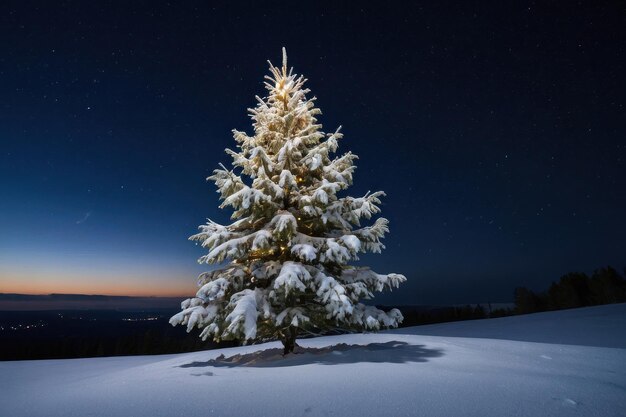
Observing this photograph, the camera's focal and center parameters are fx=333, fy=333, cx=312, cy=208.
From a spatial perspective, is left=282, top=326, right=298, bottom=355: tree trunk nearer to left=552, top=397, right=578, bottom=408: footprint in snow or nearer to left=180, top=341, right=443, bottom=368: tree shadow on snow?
left=180, top=341, right=443, bottom=368: tree shadow on snow

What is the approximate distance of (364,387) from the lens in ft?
15.7

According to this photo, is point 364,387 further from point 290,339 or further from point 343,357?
point 290,339

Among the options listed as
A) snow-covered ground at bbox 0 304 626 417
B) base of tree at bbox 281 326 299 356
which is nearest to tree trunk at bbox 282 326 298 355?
base of tree at bbox 281 326 299 356

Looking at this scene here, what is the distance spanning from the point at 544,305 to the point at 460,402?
7803 cm

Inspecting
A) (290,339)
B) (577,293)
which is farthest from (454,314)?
(290,339)

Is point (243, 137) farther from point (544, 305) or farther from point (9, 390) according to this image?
point (544, 305)

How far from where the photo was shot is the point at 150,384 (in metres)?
5.66

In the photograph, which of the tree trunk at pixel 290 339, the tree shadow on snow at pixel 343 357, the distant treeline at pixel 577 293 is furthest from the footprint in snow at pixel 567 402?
the distant treeline at pixel 577 293

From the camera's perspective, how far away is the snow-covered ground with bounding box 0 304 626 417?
4.03 meters

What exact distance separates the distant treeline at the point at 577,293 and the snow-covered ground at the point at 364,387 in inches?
2545

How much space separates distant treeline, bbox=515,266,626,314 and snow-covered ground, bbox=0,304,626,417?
64.6m

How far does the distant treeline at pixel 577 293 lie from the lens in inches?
2194

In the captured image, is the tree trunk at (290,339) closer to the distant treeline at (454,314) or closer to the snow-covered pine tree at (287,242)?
the snow-covered pine tree at (287,242)

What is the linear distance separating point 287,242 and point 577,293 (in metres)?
74.0
